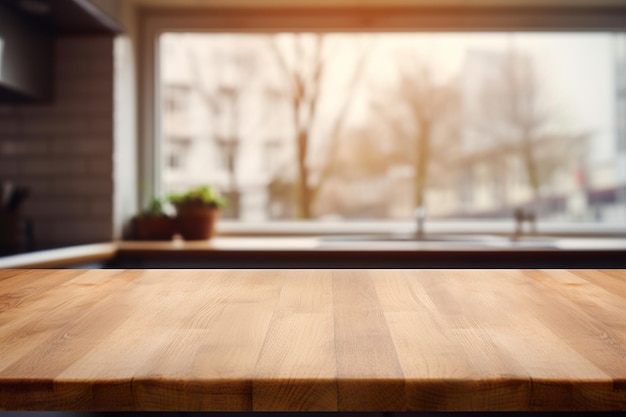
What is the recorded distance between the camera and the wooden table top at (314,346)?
A: 0.65 m

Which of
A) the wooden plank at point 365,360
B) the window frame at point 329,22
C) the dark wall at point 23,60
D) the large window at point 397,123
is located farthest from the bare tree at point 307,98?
the wooden plank at point 365,360

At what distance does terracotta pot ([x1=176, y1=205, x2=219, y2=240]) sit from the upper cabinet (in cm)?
86

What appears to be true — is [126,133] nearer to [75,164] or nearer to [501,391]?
[75,164]

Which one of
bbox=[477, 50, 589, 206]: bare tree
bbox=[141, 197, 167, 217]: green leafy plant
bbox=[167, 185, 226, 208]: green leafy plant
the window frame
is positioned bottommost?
bbox=[141, 197, 167, 217]: green leafy plant

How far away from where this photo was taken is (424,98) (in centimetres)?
320

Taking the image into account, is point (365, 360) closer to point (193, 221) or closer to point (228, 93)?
point (193, 221)

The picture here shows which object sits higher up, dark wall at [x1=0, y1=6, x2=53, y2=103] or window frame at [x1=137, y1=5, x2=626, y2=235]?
window frame at [x1=137, y1=5, x2=626, y2=235]

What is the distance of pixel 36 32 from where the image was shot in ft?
8.94

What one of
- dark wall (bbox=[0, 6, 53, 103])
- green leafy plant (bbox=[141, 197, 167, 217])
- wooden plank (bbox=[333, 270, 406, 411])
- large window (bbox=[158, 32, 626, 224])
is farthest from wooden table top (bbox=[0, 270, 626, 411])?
large window (bbox=[158, 32, 626, 224])

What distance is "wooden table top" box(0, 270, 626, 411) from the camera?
0.65m

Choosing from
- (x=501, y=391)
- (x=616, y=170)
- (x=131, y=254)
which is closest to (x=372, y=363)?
(x=501, y=391)

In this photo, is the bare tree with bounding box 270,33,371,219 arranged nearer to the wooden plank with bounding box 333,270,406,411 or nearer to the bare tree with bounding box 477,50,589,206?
the bare tree with bounding box 477,50,589,206

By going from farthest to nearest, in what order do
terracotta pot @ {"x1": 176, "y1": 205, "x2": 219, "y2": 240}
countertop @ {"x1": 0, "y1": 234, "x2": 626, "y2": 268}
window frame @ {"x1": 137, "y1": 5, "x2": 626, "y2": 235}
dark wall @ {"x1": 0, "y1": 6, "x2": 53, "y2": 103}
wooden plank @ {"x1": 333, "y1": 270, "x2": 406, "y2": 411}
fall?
window frame @ {"x1": 137, "y1": 5, "x2": 626, "y2": 235} < terracotta pot @ {"x1": 176, "y1": 205, "x2": 219, "y2": 240} < dark wall @ {"x1": 0, "y1": 6, "x2": 53, "y2": 103} < countertop @ {"x1": 0, "y1": 234, "x2": 626, "y2": 268} < wooden plank @ {"x1": 333, "y1": 270, "x2": 406, "y2": 411}

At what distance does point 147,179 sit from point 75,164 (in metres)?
0.39
